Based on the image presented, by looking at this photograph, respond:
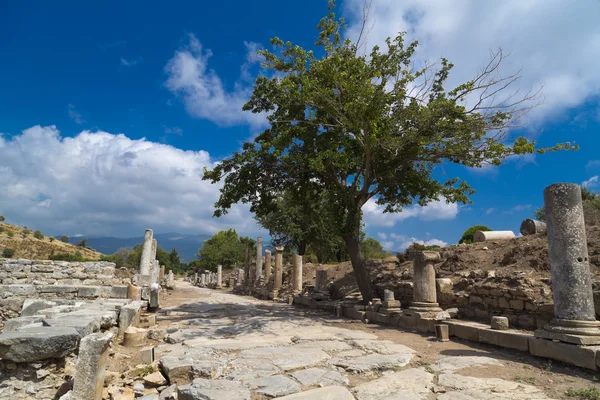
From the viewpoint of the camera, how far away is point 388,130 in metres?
11.0

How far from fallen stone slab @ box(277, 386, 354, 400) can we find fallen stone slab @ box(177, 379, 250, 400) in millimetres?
485

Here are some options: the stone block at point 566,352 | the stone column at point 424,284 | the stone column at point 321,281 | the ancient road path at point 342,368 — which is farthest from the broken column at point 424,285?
the stone column at point 321,281

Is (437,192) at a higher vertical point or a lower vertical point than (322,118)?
lower

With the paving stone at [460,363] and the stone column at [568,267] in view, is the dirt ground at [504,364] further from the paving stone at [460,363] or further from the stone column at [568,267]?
the stone column at [568,267]

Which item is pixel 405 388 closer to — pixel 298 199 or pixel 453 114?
pixel 453 114

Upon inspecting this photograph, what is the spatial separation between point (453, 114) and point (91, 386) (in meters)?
10.6

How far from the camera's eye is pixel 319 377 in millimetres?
5098

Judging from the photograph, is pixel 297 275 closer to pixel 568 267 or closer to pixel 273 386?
pixel 568 267

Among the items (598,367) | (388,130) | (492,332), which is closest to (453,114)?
(388,130)

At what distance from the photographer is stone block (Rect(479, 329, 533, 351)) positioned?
22.5ft

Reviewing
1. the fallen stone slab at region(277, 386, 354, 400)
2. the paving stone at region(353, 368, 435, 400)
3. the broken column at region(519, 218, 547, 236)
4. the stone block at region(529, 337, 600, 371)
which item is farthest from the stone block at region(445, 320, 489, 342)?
Result: the broken column at region(519, 218, 547, 236)

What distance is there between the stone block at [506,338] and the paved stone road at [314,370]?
926 millimetres

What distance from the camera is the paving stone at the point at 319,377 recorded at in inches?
192

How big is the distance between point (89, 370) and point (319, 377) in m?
2.83
